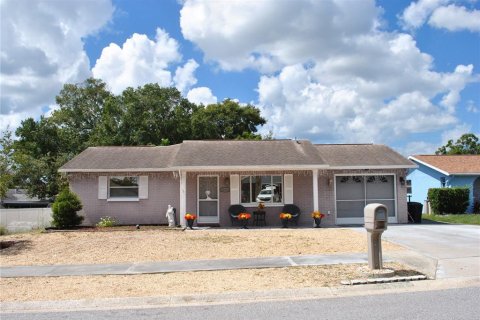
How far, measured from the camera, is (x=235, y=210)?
19.6 m

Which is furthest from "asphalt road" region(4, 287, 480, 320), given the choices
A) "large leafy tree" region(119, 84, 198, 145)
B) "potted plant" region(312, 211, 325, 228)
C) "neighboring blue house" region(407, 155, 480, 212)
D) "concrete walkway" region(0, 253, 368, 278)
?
"large leafy tree" region(119, 84, 198, 145)

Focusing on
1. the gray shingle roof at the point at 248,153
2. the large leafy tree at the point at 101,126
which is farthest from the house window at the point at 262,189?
the large leafy tree at the point at 101,126

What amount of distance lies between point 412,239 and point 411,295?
7241 mm

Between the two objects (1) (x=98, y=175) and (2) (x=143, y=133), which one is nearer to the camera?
(1) (x=98, y=175)

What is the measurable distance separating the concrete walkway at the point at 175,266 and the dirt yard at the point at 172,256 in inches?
15.3

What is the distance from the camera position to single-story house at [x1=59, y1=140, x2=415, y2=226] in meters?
20.0

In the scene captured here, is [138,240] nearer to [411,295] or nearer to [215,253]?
[215,253]

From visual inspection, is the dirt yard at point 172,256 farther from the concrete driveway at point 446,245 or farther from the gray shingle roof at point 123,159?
the gray shingle roof at point 123,159

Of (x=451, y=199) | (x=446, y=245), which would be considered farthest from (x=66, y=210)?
(x=451, y=199)

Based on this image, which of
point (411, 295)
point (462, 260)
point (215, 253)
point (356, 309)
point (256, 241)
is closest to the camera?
point (356, 309)

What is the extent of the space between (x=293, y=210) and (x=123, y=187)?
7724 mm

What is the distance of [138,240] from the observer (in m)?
15.1

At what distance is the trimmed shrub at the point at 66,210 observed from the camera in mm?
19109

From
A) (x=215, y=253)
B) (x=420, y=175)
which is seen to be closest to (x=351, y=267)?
(x=215, y=253)
